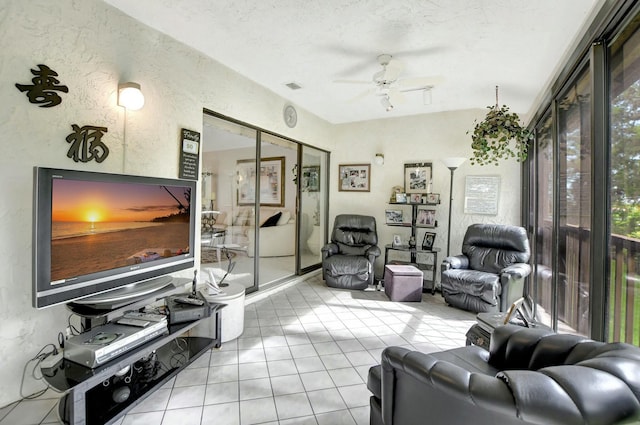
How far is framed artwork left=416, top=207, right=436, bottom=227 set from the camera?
4562 millimetres

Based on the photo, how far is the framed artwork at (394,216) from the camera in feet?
15.7

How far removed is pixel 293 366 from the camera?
7.39ft

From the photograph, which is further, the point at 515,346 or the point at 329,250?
the point at 329,250

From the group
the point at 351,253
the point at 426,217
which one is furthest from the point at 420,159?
the point at 351,253

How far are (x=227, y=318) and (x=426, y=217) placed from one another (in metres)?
3.31

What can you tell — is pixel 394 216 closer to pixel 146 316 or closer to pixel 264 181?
pixel 264 181

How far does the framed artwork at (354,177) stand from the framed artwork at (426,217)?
992 millimetres

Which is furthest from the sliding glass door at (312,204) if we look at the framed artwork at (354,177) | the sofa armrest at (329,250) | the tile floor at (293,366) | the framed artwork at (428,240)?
the framed artwork at (428,240)

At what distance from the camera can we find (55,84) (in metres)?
1.87

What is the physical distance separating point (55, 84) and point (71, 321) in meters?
1.56

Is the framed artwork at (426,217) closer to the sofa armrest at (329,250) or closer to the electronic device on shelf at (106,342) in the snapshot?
the sofa armrest at (329,250)

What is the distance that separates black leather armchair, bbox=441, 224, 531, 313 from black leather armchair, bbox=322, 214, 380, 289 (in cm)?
106

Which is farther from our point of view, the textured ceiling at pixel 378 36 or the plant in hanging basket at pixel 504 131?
the plant in hanging basket at pixel 504 131

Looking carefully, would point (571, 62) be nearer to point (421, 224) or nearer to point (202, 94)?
point (421, 224)
